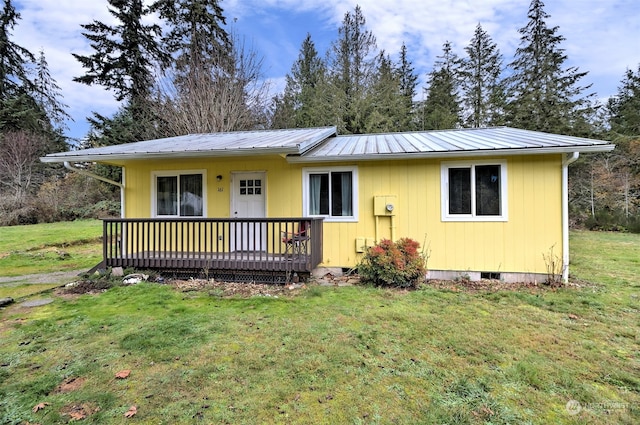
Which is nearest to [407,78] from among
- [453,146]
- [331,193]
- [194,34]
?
[194,34]

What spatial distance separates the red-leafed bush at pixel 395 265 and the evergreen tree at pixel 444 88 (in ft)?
49.3

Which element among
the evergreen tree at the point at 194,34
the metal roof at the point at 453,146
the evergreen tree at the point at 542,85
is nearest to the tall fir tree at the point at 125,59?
the evergreen tree at the point at 194,34

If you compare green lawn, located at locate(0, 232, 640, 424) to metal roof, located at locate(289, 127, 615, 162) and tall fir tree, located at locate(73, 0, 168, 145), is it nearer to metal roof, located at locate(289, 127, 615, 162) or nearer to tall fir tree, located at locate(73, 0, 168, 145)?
metal roof, located at locate(289, 127, 615, 162)

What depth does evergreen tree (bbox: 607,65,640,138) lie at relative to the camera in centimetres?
1745

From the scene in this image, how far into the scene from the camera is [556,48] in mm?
17297

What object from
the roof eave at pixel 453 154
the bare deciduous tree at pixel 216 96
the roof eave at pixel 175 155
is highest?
the bare deciduous tree at pixel 216 96

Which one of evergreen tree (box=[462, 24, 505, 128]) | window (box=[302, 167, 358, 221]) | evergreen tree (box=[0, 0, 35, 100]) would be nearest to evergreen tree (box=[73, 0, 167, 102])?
evergreen tree (box=[0, 0, 35, 100])

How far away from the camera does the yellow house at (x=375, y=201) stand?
5852mm

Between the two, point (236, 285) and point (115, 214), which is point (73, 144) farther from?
point (236, 285)

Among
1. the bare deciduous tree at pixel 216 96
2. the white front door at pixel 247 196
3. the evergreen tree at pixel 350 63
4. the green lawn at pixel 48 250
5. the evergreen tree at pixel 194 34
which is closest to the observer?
the white front door at pixel 247 196

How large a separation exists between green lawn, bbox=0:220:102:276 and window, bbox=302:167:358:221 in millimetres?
5942

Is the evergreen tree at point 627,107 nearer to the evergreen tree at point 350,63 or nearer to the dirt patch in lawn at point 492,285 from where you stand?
the evergreen tree at point 350,63

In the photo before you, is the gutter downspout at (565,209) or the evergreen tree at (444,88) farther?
the evergreen tree at (444,88)

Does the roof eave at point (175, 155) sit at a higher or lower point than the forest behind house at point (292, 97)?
lower
